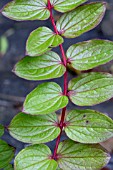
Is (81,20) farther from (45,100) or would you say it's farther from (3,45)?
(3,45)

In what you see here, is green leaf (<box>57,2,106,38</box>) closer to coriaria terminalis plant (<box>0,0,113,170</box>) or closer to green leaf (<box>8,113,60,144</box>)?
coriaria terminalis plant (<box>0,0,113,170</box>)

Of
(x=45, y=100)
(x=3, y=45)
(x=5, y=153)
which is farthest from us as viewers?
(x=3, y=45)

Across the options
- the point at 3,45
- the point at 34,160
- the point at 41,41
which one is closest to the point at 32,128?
the point at 34,160

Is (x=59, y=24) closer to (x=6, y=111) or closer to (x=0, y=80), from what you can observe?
(x=6, y=111)

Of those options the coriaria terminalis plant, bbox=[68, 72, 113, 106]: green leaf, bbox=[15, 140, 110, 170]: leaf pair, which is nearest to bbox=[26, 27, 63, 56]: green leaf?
the coriaria terminalis plant

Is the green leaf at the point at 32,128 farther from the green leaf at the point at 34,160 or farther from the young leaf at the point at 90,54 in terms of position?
the young leaf at the point at 90,54

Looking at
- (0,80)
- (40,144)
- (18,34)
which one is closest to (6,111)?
(0,80)
